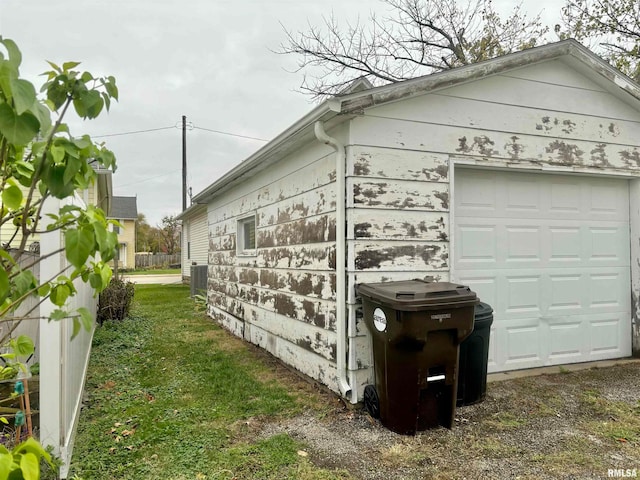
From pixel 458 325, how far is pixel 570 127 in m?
2.90

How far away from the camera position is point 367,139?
3.95 metres

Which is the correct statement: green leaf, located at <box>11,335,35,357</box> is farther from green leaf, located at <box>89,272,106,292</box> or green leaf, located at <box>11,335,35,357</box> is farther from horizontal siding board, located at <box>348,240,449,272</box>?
horizontal siding board, located at <box>348,240,449,272</box>

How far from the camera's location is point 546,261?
191 inches

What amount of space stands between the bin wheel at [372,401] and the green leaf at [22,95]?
3.30 m

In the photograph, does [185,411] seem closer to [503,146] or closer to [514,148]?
[503,146]

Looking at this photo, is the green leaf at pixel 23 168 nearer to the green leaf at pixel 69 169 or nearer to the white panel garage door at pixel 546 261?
the green leaf at pixel 69 169

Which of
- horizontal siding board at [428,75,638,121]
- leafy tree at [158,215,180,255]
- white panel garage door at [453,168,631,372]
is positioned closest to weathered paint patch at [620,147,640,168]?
white panel garage door at [453,168,631,372]

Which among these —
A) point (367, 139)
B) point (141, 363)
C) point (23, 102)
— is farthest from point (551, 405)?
point (141, 363)

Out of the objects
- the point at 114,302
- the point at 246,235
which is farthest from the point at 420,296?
the point at 114,302

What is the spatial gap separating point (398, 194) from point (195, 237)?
51.4 ft

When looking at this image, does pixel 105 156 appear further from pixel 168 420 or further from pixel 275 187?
pixel 275 187

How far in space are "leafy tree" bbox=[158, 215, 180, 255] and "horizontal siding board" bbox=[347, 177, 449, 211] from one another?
140ft

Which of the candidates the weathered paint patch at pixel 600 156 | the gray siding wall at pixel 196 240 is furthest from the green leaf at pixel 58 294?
the gray siding wall at pixel 196 240

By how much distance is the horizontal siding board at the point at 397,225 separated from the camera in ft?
12.8
